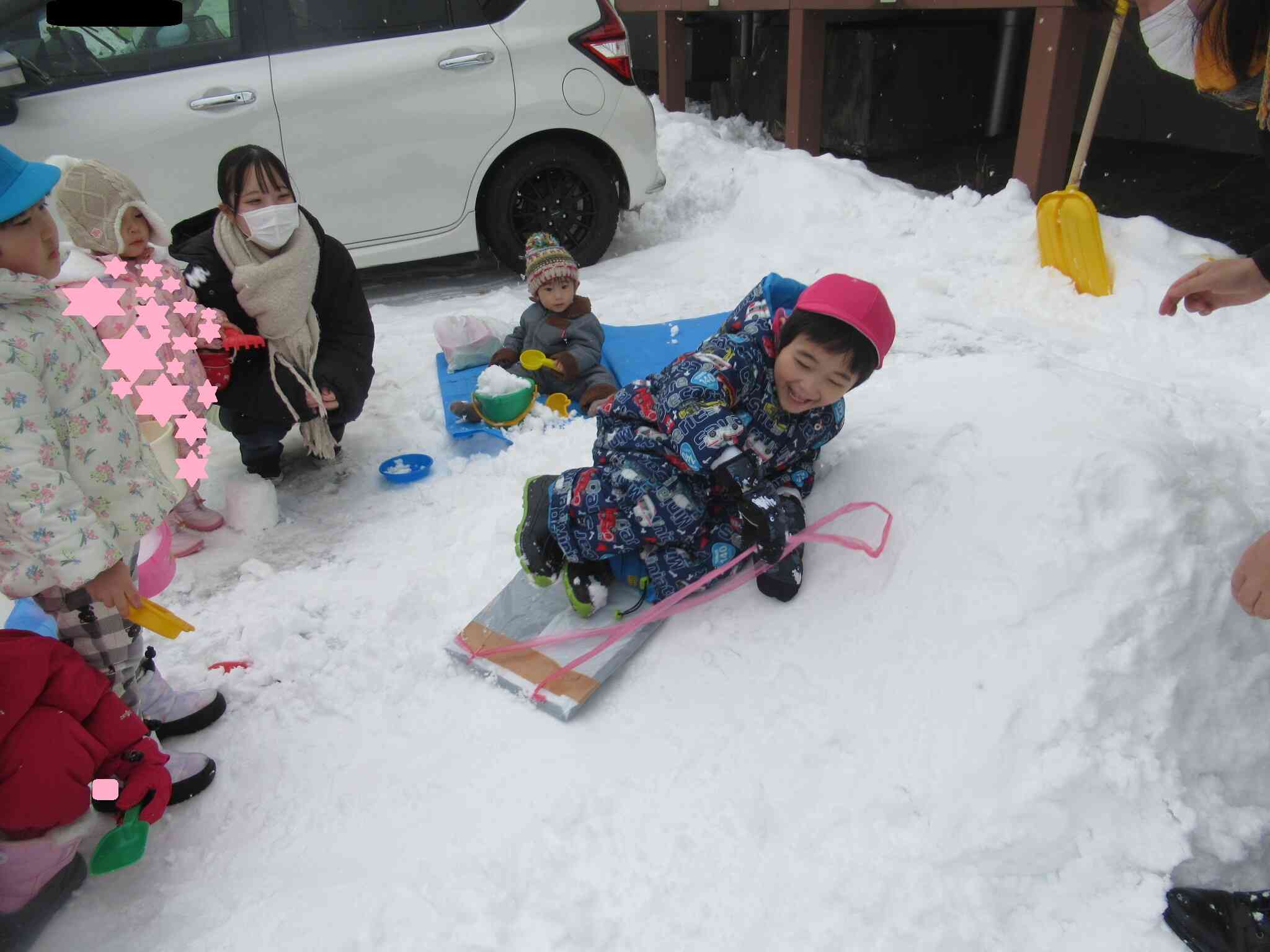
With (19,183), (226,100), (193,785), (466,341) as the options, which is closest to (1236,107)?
(19,183)

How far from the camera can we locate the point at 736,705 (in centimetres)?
215

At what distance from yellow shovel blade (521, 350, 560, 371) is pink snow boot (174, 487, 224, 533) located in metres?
1.45

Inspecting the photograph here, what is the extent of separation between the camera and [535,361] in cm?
397

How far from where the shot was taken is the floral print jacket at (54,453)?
165cm

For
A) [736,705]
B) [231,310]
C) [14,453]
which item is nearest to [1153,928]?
[736,705]

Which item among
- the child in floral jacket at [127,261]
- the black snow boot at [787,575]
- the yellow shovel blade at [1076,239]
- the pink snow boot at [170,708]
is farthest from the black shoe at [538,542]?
the yellow shovel blade at [1076,239]

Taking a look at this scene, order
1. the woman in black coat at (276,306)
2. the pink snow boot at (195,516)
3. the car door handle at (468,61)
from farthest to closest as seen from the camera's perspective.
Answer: the car door handle at (468,61) → the pink snow boot at (195,516) → the woman in black coat at (276,306)

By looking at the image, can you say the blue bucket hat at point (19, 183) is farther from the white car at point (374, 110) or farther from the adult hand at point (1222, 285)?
the white car at point (374, 110)

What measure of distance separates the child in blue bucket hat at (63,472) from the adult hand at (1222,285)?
96.2 inches

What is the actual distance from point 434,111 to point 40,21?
1.98 m

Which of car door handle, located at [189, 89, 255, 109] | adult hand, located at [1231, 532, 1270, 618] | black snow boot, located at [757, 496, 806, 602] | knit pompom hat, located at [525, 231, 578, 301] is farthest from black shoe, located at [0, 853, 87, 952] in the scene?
car door handle, located at [189, 89, 255, 109]

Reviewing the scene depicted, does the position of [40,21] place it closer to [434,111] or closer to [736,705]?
[434,111]

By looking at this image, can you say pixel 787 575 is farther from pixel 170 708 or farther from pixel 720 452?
pixel 170 708

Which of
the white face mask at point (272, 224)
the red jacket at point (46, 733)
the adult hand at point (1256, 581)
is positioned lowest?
the red jacket at point (46, 733)
